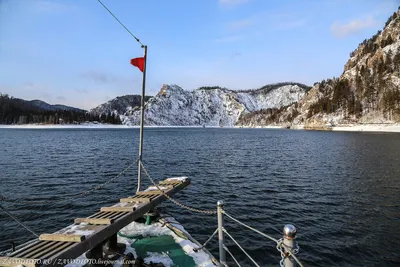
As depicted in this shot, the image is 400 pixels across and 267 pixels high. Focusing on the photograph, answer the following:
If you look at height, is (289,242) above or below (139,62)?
below

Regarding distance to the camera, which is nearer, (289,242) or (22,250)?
(289,242)

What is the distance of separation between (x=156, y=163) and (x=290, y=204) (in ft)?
73.8

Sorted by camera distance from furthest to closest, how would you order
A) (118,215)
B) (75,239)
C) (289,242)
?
(118,215), (75,239), (289,242)

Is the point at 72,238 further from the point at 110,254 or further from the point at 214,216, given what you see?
the point at 214,216

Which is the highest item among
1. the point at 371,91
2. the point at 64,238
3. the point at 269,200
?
the point at 371,91

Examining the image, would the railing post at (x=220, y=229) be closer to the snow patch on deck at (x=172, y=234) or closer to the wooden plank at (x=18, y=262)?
the snow patch on deck at (x=172, y=234)

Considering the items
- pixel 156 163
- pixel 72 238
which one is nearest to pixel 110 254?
pixel 72 238

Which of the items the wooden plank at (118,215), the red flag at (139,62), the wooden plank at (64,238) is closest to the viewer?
the wooden plank at (64,238)

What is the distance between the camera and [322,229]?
13.2m

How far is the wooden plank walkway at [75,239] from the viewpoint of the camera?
5.20 m

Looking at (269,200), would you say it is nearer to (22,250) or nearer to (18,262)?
(22,250)

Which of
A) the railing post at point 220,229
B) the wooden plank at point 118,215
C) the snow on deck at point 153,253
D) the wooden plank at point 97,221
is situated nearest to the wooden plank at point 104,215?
the wooden plank at point 118,215

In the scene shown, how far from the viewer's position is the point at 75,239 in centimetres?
609

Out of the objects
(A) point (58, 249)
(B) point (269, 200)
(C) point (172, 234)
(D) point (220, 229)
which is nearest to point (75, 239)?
(A) point (58, 249)
